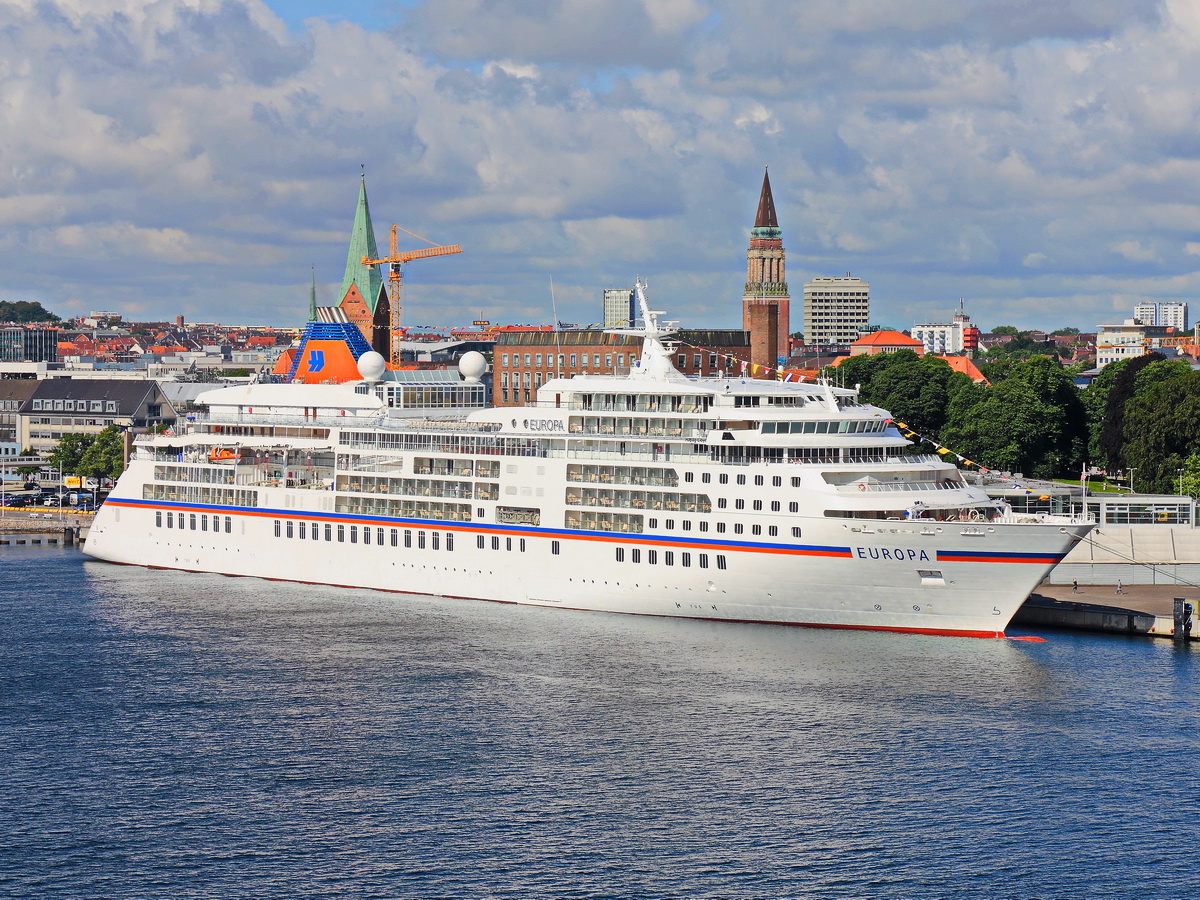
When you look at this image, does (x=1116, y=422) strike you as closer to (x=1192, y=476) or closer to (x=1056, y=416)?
(x=1056, y=416)

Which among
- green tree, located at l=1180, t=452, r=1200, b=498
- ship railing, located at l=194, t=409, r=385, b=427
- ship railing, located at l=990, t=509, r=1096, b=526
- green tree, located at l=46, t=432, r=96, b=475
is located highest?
ship railing, located at l=194, t=409, r=385, b=427

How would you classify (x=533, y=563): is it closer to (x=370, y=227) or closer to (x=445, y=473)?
(x=445, y=473)

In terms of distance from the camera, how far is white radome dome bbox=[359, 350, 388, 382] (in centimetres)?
7419

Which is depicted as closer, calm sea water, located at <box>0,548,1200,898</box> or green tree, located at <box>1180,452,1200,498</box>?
calm sea water, located at <box>0,548,1200,898</box>

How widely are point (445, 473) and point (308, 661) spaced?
14832mm

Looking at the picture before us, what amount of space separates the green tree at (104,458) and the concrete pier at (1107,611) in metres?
71.0

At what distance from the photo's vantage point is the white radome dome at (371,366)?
243 ft

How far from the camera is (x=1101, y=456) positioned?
Result: 10506 cm

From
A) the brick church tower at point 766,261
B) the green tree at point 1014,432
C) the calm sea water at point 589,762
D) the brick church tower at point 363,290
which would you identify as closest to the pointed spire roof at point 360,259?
the brick church tower at point 363,290

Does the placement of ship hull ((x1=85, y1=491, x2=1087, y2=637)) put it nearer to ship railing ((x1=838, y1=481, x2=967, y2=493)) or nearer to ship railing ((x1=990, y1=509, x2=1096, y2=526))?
ship railing ((x1=990, y1=509, x2=1096, y2=526))

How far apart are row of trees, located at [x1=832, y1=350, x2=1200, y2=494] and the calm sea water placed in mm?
36377

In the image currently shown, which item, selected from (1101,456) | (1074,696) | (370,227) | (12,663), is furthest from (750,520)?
(370,227)

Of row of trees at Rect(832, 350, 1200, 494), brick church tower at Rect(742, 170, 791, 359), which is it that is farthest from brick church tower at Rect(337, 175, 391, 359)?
row of trees at Rect(832, 350, 1200, 494)

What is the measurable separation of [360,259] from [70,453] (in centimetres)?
6025
